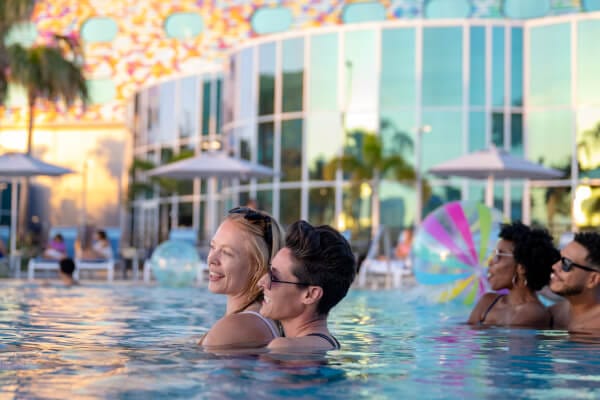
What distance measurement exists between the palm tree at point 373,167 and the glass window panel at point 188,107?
26.8 feet

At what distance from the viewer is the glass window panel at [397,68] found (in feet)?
66.5

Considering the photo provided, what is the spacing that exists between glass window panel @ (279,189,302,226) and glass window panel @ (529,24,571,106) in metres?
5.11

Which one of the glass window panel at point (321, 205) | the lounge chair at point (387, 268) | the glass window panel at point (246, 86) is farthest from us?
the glass window panel at point (246, 86)

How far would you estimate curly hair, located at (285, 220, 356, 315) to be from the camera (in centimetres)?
362

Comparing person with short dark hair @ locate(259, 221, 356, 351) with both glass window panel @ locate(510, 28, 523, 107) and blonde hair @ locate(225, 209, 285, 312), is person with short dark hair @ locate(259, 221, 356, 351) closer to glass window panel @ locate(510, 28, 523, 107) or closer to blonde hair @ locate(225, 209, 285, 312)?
blonde hair @ locate(225, 209, 285, 312)

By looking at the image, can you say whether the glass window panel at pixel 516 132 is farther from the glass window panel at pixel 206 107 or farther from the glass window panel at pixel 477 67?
the glass window panel at pixel 206 107

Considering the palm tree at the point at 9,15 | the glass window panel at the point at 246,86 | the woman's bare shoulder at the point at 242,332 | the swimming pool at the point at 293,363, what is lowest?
the swimming pool at the point at 293,363

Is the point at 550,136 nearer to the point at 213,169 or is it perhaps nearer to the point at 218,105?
the point at 213,169

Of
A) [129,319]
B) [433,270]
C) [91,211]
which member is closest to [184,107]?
[91,211]

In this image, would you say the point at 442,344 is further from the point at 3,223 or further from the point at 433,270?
the point at 3,223

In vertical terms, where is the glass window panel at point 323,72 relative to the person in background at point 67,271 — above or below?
above

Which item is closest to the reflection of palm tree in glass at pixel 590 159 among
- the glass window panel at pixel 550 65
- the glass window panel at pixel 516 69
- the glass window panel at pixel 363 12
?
the glass window panel at pixel 550 65

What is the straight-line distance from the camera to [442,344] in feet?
18.0

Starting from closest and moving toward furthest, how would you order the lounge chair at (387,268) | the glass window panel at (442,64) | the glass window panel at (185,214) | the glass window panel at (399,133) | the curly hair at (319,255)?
the curly hair at (319,255) → the lounge chair at (387,268) → the glass window panel at (442,64) → the glass window panel at (399,133) → the glass window panel at (185,214)
